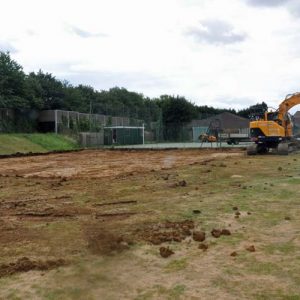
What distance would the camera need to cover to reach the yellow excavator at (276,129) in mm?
25312

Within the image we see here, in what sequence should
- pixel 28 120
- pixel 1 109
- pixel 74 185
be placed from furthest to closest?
pixel 28 120 < pixel 1 109 < pixel 74 185

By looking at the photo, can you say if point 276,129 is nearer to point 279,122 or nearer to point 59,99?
point 279,122

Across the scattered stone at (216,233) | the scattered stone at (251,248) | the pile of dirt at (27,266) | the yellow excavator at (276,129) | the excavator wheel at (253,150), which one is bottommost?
the pile of dirt at (27,266)

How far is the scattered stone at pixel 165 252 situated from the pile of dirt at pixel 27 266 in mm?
Result: 1183

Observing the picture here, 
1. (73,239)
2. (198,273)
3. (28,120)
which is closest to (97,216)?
(73,239)

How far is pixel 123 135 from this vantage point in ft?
188

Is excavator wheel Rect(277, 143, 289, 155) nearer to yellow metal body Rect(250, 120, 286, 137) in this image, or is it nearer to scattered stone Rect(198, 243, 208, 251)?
yellow metal body Rect(250, 120, 286, 137)

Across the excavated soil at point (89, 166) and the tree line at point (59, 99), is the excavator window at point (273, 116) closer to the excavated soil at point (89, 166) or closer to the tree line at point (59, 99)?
the excavated soil at point (89, 166)

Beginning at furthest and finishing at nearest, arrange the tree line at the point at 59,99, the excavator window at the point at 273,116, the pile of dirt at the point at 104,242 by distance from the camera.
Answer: the tree line at the point at 59,99 < the excavator window at the point at 273,116 < the pile of dirt at the point at 104,242

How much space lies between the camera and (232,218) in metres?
8.12

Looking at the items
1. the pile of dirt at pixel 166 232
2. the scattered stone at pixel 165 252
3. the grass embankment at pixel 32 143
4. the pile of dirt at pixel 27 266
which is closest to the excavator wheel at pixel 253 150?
the pile of dirt at pixel 166 232

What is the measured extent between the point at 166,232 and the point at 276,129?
19423 millimetres

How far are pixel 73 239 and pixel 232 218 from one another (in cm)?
274

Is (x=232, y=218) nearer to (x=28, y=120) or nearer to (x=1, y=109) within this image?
(x=1, y=109)
